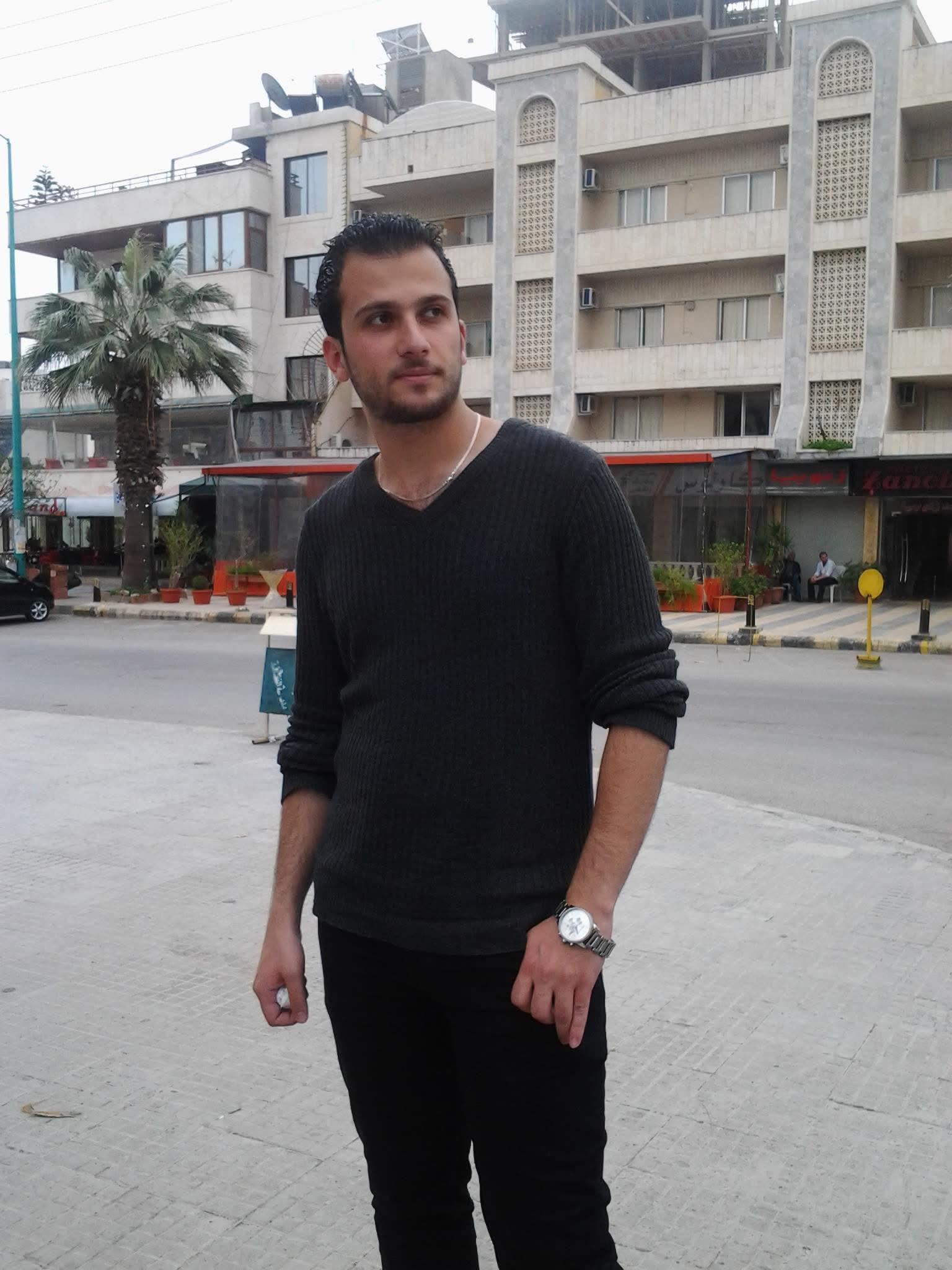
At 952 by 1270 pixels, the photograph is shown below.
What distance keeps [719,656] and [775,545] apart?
12.6 m

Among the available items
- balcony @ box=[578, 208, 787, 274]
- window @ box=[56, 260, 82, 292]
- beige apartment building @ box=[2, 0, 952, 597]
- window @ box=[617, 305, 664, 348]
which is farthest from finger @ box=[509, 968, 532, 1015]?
window @ box=[56, 260, 82, 292]

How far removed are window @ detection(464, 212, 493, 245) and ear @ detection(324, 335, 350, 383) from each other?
35.8 metres

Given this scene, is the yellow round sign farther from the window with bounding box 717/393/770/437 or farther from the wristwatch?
the window with bounding box 717/393/770/437

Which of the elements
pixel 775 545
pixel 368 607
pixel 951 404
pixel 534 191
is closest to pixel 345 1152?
pixel 368 607

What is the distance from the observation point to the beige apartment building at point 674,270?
97.6 feet

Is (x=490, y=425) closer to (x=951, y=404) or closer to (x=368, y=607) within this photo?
(x=368, y=607)

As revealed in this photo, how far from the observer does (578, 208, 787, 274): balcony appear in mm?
31250

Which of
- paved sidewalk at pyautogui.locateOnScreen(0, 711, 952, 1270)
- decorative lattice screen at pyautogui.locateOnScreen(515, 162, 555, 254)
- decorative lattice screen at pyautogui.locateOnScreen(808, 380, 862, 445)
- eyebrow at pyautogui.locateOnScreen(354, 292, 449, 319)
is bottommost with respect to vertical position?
paved sidewalk at pyautogui.locateOnScreen(0, 711, 952, 1270)

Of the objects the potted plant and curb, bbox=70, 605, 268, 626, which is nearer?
curb, bbox=70, 605, 268, 626

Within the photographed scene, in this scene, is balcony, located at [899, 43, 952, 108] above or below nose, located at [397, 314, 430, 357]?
above

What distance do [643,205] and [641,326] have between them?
10.4 ft

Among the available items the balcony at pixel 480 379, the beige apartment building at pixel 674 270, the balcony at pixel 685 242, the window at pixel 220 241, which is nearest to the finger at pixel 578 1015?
the beige apartment building at pixel 674 270

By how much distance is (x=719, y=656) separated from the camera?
18.4 m

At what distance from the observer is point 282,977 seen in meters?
2.28
